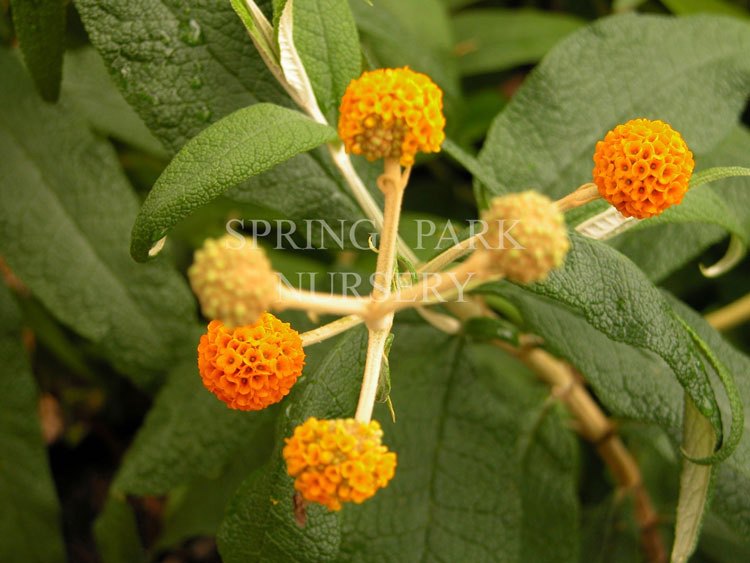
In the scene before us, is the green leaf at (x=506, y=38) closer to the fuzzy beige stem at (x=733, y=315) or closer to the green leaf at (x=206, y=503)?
the fuzzy beige stem at (x=733, y=315)

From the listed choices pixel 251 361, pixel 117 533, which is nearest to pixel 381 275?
pixel 251 361

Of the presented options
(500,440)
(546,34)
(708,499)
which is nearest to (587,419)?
(500,440)

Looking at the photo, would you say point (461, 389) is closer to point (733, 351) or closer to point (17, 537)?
point (733, 351)

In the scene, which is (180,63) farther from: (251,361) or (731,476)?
(731,476)

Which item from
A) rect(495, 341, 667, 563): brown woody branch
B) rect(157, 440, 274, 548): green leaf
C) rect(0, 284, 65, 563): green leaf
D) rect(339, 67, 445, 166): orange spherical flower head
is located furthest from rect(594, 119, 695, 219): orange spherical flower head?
rect(0, 284, 65, 563): green leaf

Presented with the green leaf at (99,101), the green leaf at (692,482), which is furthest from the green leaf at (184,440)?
the green leaf at (692,482)

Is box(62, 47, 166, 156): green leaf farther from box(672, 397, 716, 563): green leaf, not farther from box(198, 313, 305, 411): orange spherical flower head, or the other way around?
box(672, 397, 716, 563): green leaf
